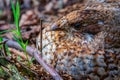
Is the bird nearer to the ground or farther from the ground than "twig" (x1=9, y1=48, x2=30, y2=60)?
farther from the ground

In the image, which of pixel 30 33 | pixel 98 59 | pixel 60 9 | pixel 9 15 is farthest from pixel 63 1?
pixel 98 59

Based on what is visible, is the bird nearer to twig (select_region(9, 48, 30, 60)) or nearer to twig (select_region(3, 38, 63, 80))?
twig (select_region(3, 38, 63, 80))

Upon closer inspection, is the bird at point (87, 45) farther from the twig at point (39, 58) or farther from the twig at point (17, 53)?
the twig at point (17, 53)

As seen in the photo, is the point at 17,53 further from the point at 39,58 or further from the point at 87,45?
the point at 87,45

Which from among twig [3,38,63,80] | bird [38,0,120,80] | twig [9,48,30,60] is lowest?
twig [9,48,30,60]

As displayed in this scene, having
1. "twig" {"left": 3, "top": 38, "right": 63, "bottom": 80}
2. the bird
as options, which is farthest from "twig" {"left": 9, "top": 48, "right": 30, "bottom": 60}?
the bird

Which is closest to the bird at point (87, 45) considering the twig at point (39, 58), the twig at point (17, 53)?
the twig at point (39, 58)

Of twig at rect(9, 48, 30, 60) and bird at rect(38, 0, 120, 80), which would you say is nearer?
bird at rect(38, 0, 120, 80)

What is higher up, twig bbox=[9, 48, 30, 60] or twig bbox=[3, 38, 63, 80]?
twig bbox=[3, 38, 63, 80]

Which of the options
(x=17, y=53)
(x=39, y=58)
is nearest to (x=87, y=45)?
(x=39, y=58)
